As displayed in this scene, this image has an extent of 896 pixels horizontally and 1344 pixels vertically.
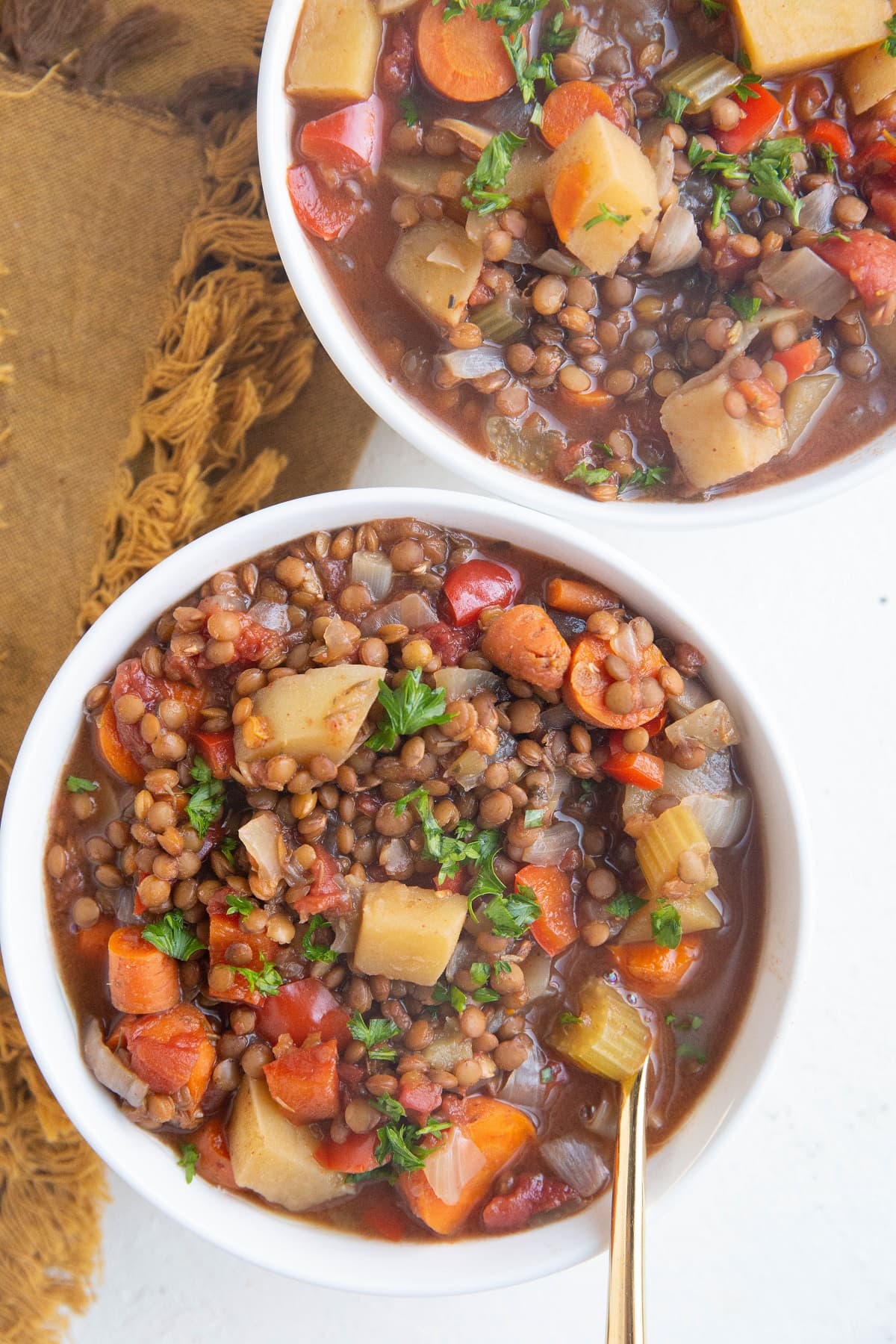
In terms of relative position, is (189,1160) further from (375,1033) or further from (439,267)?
(439,267)

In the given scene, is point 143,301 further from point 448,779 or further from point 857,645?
point 857,645

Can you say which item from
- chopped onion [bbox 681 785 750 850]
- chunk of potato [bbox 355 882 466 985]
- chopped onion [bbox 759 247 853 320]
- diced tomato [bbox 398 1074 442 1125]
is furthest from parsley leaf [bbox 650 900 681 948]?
chopped onion [bbox 759 247 853 320]

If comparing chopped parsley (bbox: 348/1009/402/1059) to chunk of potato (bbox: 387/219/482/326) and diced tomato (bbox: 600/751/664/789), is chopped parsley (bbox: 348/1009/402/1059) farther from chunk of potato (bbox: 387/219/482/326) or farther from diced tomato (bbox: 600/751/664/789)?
chunk of potato (bbox: 387/219/482/326)

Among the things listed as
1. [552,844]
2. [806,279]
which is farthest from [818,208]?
[552,844]

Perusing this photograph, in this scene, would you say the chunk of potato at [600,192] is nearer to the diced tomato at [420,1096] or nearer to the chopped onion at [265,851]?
the chopped onion at [265,851]

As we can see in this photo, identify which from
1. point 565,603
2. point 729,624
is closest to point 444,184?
point 565,603

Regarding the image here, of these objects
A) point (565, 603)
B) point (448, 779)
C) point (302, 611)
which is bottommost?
point (448, 779)
